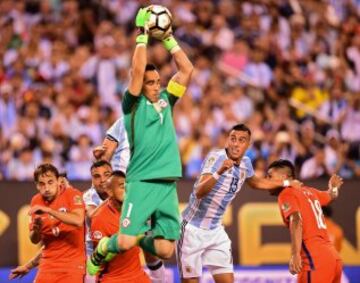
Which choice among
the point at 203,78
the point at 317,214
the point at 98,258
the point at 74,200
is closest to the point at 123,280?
the point at 98,258

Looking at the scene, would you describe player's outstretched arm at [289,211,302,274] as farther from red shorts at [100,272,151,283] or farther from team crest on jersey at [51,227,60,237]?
team crest on jersey at [51,227,60,237]

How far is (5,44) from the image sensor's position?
766 inches

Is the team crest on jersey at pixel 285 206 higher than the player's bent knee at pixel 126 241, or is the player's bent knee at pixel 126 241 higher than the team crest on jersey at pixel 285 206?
the team crest on jersey at pixel 285 206

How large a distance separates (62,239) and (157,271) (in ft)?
3.92

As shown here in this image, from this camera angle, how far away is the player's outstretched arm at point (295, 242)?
10672mm

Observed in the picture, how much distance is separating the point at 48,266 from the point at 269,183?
2.36 m

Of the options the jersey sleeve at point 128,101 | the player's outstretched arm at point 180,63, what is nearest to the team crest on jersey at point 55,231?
the jersey sleeve at point 128,101

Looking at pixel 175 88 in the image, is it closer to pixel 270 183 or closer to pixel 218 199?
pixel 270 183

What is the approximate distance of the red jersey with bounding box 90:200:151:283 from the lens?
34.8 ft

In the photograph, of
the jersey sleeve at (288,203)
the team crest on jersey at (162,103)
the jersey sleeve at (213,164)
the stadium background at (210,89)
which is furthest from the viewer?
the stadium background at (210,89)

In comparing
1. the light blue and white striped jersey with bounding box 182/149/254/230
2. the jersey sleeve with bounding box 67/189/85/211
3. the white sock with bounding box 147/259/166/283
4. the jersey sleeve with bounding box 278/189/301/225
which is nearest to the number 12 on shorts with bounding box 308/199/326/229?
the jersey sleeve with bounding box 278/189/301/225

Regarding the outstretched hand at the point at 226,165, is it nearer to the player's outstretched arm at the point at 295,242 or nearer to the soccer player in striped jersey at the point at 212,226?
the soccer player in striped jersey at the point at 212,226

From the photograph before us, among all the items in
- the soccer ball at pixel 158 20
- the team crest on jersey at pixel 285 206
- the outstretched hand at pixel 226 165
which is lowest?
the team crest on jersey at pixel 285 206

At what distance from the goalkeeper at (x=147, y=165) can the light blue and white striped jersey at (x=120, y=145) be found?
7.73 feet
